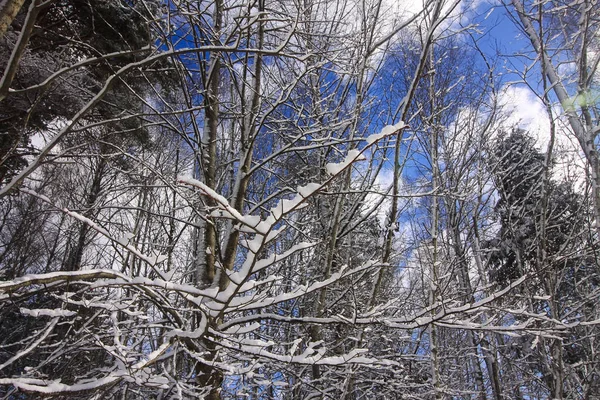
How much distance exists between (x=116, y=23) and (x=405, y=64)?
15.1 feet

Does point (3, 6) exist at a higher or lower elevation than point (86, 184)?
lower

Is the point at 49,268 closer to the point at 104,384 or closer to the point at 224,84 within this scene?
the point at 224,84

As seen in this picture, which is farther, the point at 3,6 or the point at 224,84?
the point at 224,84

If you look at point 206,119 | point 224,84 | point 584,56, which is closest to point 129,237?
point 206,119

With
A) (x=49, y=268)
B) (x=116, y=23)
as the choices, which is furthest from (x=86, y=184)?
(x=116, y=23)

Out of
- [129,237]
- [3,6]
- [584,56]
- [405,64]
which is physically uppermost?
[405,64]

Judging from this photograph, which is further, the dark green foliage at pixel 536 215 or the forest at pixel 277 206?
the dark green foliage at pixel 536 215

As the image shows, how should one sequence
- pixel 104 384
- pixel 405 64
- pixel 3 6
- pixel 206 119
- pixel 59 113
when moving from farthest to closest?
pixel 59 113 < pixel 405 64 < pixel 206 119 < pixel 104 384 < pixel 3 6

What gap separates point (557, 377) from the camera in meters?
3.11

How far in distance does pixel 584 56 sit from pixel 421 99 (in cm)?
255

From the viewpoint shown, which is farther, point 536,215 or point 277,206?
point 536,215

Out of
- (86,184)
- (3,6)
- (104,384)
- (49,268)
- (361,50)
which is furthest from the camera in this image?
(49,268)

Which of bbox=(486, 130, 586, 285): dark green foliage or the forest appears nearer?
the forest

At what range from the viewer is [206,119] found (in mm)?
3072
